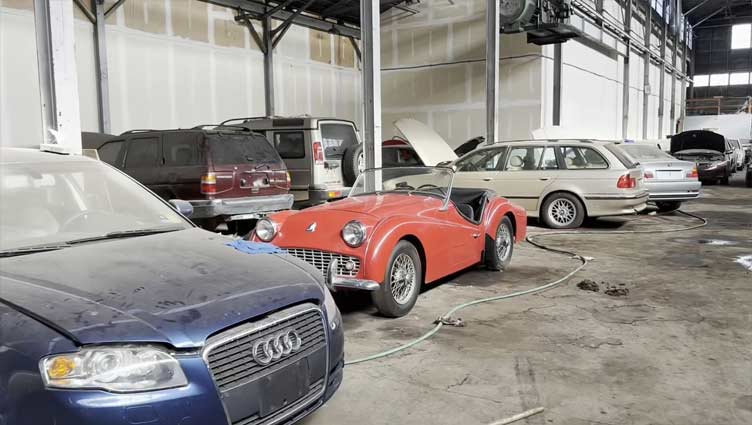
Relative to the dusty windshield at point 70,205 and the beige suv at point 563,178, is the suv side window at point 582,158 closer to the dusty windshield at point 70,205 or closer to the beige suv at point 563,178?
the beige suv at point 563,178

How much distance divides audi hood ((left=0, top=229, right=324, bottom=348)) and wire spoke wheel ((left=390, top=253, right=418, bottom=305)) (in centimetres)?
194

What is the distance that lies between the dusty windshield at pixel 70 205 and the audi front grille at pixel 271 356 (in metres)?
1.25

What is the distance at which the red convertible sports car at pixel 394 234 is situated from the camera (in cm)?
473

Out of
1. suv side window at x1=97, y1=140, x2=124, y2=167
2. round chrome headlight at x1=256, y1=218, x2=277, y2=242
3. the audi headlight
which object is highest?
suv side window at x1=97, y1=140, x2=124, y2=167

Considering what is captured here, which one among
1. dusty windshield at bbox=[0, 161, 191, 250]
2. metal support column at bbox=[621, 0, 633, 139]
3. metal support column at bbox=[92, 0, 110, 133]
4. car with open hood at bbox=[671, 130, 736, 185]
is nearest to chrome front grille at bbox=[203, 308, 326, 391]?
dusty windshield at bbox=[0, 161, 191, 250]

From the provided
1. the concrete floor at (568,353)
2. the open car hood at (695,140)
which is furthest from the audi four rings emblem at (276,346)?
the open car hood at (695,140)

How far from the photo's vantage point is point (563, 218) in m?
10.1

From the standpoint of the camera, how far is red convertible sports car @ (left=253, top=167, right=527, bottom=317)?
15.5ft

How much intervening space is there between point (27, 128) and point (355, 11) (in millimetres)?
10752

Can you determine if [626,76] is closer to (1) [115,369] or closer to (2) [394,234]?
(2) [394,234]

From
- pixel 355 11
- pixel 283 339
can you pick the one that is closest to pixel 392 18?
pixel 355 11

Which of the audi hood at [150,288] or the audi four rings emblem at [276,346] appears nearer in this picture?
the audi hood at [150,288]

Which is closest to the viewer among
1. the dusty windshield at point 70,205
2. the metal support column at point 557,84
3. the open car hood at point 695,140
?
the dusty windshield at point 70,205

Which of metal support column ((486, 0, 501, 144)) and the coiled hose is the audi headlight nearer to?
the coiled hose
